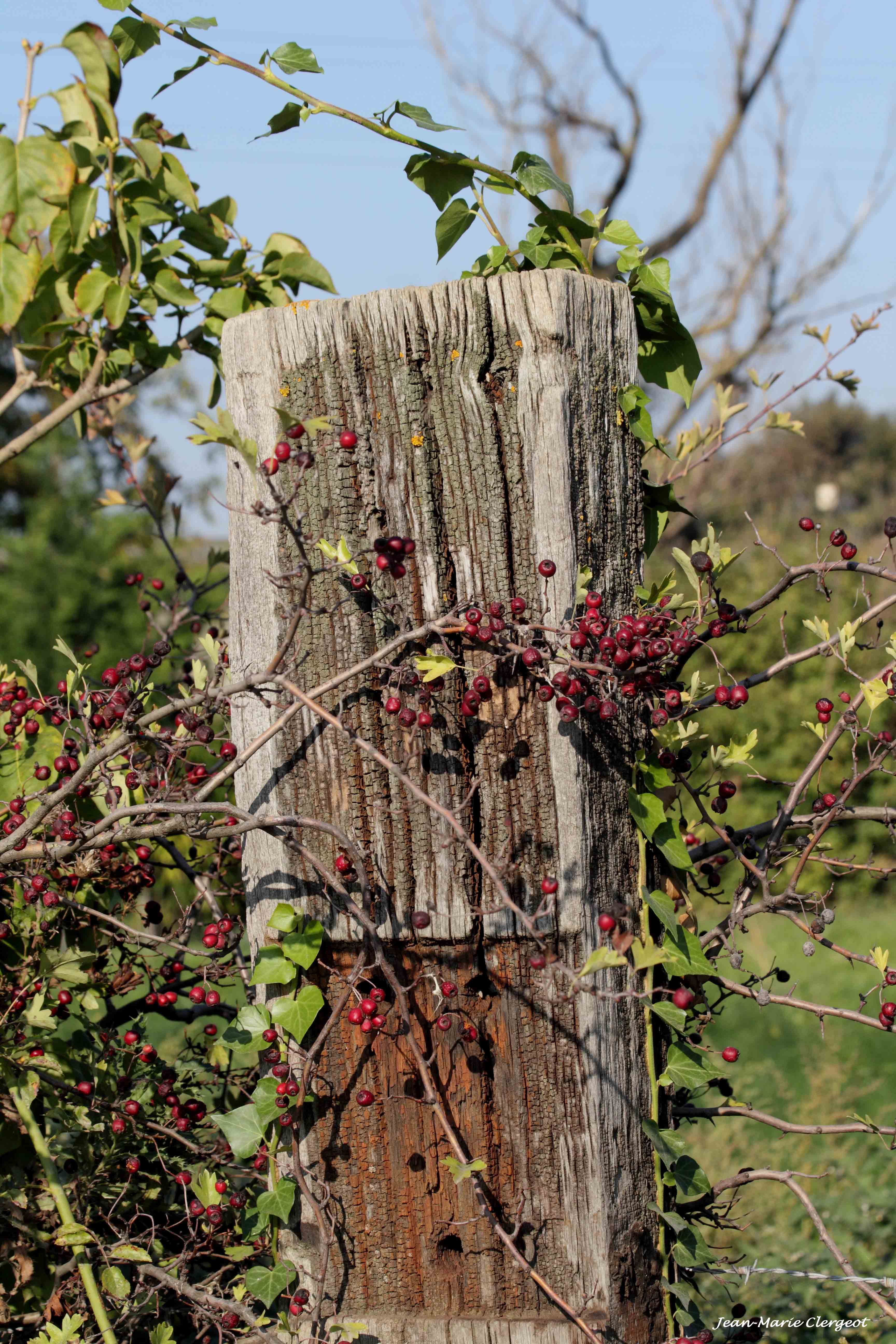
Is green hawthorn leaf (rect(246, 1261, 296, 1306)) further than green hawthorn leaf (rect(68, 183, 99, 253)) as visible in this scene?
No

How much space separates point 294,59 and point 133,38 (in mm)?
417

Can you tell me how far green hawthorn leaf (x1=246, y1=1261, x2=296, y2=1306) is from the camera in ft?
4.65

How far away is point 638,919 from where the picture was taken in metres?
1.51

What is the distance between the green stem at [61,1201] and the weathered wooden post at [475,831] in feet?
1.20

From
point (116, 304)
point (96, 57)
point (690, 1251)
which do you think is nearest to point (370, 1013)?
point (690, 1251)

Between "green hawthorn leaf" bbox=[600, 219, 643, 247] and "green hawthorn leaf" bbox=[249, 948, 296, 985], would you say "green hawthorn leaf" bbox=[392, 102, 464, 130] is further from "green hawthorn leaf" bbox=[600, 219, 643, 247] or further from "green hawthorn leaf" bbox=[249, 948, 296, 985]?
"green hawthorn leaf" bbox=[249, 948, 296, 985]

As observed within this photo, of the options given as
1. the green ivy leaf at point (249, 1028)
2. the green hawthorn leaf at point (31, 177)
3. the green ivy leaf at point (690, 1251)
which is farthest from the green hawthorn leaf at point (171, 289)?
the green ivy leaf at point (690, 1251)

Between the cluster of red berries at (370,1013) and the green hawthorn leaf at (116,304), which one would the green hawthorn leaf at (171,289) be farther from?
the cluster of red berries at (370,1013)

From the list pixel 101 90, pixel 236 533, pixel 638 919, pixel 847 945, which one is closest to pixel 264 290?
pixel 101 90

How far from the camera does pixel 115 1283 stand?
5.27ft

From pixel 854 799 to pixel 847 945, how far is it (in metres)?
1.72

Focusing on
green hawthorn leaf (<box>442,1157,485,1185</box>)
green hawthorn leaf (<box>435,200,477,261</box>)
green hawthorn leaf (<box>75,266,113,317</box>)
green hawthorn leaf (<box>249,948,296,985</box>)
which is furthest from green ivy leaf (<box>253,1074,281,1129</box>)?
green hawthorn leaf (<box>75,266,113,317</box>)

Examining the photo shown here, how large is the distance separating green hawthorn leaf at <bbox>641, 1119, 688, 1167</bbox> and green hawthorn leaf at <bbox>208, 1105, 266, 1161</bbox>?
54cm

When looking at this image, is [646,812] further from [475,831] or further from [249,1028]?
[249,1028]
